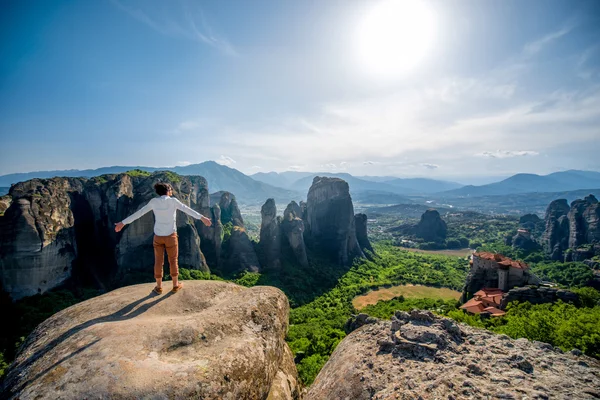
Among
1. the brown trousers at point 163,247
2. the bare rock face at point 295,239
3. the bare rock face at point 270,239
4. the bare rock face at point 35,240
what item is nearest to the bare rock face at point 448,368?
the brown trousers at point 163,247

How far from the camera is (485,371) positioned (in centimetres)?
538

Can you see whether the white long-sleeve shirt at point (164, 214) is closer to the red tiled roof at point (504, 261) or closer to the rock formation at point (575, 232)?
the red tiled roof at point (504, 261)

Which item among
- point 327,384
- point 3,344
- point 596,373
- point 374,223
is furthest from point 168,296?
point 374,223

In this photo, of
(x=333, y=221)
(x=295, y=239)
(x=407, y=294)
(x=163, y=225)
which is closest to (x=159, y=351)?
(x=163, y=225)

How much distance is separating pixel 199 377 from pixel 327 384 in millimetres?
3471

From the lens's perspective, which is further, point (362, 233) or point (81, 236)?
point (362, 233)

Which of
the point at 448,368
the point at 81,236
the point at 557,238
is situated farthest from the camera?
the point at 557,238

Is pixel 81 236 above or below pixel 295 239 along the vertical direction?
above

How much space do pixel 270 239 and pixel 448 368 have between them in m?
52.5

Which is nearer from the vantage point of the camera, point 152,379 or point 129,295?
point 152,379

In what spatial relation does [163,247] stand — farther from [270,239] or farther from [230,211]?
[230,211]

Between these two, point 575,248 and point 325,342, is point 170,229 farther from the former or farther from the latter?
point 575,248

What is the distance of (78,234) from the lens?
129 feet

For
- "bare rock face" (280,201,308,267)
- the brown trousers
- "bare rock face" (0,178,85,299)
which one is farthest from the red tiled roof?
"bare rock face" (0,178,85,299)
